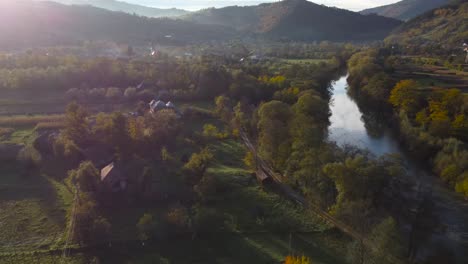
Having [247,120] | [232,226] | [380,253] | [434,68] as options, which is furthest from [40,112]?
[434,68]

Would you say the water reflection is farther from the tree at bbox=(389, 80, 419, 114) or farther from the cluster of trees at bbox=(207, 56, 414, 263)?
the cluster of trees at bbox=(207, 56, 414, 263)

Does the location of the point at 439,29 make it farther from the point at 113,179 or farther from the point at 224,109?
the point at 113,179

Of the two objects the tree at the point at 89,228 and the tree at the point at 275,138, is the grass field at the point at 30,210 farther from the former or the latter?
the tree at the point at 275,138

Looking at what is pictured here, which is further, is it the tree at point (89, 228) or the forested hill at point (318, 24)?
the forested hill at point (318, 24)

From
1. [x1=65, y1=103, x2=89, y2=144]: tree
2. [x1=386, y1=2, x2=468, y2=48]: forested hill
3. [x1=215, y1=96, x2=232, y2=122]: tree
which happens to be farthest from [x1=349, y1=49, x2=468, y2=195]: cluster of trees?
[x1=386, y1=2, x2=468, y2=48]: forested hill

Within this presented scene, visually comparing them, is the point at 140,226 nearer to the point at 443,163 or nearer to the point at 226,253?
the point at 226,253

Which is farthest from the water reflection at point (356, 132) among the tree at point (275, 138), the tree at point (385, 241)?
the tree at point (385, 241)

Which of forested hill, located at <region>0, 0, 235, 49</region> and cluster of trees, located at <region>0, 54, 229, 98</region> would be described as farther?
forested hill, located at <region>0, 0, 235, 49</region>
